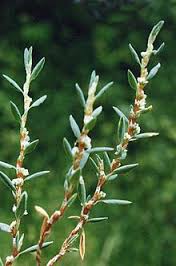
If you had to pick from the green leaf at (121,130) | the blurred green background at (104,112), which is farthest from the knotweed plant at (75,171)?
the blurred green background at (104,112)

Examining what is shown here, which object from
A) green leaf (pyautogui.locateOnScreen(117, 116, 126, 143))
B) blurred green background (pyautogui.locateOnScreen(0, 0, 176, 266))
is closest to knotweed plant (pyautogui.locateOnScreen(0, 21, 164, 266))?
green leaf (pyautogui.locateOnScreen(117, 116, 126, 143))

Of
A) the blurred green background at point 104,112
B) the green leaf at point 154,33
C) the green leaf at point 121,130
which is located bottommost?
the blurred green background at point 104,112

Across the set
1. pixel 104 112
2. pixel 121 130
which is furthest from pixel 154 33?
pixel 104 112

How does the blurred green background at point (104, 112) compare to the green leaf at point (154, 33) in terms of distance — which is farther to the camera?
the blurred green background at point (104, 112)

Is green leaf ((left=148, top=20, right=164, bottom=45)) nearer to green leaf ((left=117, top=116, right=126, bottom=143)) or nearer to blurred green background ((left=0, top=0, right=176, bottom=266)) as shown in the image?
green leaf ((left=117, top=116, right=126, bottom=143))

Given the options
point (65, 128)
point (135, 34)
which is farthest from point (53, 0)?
point (65, 128)

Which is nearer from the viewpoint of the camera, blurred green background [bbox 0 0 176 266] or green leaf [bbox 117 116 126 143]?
green leaf [bbox 117 116 126 143]

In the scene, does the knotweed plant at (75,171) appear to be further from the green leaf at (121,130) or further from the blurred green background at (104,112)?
the blurred green background at (104,112)

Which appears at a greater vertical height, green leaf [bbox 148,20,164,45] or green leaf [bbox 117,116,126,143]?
green leaf [bbox 148,20,164,45]

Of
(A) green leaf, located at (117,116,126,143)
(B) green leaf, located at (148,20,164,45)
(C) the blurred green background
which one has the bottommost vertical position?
(C) the blurred green background

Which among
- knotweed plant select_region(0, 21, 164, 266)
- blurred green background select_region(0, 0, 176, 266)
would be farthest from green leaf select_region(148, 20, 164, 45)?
blurred green background select_region(0, 0, 176, 266)
